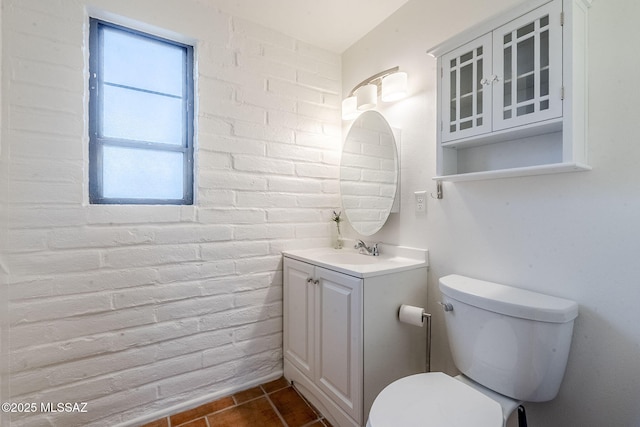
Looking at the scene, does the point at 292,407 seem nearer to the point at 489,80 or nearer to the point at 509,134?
the point at 509,134

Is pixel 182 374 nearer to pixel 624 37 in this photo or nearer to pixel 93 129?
pixel 93 129

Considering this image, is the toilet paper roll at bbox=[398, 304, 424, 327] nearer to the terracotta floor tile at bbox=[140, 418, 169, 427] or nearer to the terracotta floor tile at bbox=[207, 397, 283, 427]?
the terracotta floor tile at bbox=[207, 397, 283, 427]

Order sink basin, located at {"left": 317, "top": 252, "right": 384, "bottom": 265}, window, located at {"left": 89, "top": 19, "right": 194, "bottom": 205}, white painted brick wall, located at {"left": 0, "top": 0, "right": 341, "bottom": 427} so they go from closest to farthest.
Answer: white painted brick wall, located at {"left": 0, "top": 0, "right": 341, "bottom": 427}
window, located at {"left": 89, "top": 19, "right": 194, "bottom": 205}
sink basin, located at {"left": 317, "top": 252, "right": 384, "bottom": 265}

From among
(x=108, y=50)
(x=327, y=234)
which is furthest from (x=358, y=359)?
(x=108, y=50)

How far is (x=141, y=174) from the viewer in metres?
1.54

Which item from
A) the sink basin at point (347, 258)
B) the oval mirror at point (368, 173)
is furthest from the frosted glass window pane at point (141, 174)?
the oval mirror at point (368, 173)

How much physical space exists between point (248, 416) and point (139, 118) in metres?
1.71


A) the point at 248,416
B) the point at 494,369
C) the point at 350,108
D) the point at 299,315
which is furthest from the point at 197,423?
the point at 350,108

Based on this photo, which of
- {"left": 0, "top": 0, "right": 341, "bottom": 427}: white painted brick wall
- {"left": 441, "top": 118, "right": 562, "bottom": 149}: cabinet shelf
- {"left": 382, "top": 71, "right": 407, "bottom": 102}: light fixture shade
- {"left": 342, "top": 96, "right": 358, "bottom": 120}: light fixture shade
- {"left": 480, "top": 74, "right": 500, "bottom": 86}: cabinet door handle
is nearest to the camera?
{"left": 441, "top": 118, "right": 562, "bottom": 149}: cabinet shelf

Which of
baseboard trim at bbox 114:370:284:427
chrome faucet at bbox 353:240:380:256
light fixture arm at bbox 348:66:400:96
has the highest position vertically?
light fixture arm at bbox 348:66:400:96

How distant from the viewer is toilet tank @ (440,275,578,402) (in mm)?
945

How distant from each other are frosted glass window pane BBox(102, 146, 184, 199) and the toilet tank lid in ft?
Answer: 4.97

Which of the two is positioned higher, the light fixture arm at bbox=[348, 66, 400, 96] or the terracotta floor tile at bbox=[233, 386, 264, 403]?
the light fixture arm at bbox=[348, 66, 400, 96]

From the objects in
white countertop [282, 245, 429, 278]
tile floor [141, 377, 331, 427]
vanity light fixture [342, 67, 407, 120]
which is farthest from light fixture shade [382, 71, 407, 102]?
tile floor [141, 377, 331, 427]
